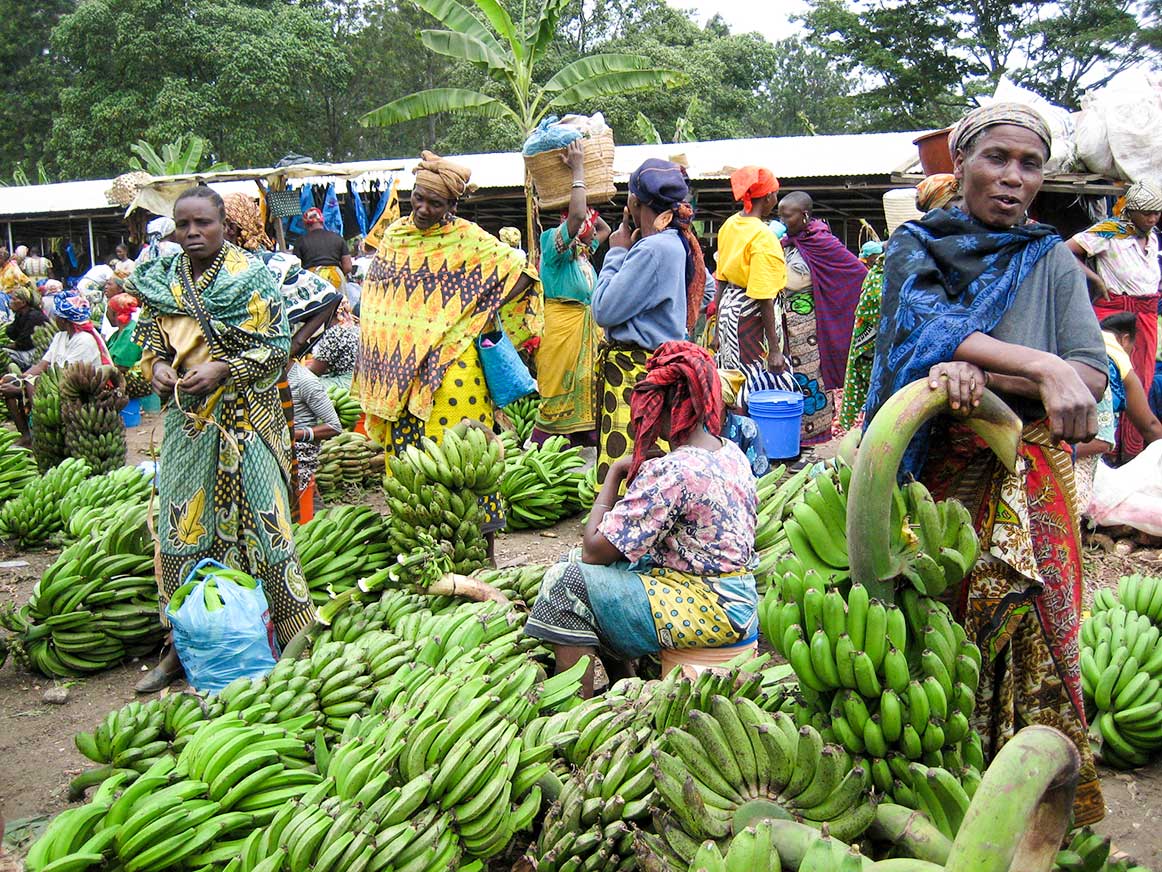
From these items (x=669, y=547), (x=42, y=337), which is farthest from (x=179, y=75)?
(x=669, y=547)

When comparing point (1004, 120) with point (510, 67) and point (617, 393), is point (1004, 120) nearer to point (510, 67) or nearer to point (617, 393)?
point (617, 393)

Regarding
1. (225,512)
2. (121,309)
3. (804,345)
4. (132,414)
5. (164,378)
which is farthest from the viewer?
(121,309)

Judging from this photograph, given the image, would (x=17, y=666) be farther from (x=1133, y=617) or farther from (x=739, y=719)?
(x=1133, y=617)

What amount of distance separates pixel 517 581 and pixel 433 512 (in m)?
0.51

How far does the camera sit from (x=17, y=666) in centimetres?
468

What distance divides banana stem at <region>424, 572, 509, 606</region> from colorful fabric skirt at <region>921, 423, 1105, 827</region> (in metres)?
2.04

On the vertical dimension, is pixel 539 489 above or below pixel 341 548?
below

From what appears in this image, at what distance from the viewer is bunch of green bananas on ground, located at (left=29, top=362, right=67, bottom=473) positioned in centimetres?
758

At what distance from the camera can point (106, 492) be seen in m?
6.28

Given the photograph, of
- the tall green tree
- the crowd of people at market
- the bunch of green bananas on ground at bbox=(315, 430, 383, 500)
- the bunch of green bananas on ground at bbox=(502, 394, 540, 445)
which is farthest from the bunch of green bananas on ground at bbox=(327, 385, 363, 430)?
the tall green tree

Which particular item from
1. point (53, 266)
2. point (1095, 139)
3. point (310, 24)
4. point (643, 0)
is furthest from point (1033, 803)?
point (643, 0)

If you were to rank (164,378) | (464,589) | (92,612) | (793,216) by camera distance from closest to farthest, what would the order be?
(464,589), (164,378), (92,612), (793,216)

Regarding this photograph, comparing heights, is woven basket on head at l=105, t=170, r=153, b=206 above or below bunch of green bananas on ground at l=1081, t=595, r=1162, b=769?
above

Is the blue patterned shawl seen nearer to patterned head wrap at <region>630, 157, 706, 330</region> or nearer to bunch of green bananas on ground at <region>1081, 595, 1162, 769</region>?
bunch of green bananas on ground at <region>1081, 595, 1162, 769</region>
